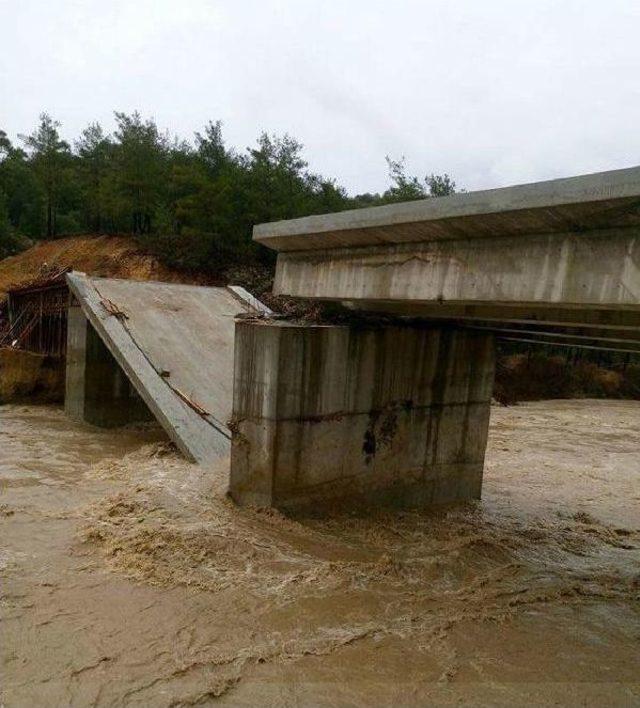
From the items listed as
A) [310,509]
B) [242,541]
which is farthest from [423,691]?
[310,509]

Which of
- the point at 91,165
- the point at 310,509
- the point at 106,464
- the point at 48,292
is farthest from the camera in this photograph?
the point at 91,165

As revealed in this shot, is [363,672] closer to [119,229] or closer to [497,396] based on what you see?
[497,396]

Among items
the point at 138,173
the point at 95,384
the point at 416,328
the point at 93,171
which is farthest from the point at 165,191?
the point at 416,328

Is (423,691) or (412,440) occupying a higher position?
(412,440)

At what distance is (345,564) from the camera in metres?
6.70

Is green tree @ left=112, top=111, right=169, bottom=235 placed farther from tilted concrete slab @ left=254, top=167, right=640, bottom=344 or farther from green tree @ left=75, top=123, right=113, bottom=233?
tilted concrete slab @ left=254, top=167, right=640, bottom=344

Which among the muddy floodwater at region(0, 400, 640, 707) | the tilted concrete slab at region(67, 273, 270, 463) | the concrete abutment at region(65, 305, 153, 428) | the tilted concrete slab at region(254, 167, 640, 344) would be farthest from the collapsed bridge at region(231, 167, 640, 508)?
the concrete abutment at region(65, 305, 153, 428)

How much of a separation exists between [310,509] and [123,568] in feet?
8.77

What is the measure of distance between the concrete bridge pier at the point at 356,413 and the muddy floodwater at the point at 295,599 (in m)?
0.49

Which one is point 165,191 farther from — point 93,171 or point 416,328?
point 416,328

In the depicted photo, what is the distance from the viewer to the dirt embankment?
2819 centimetres

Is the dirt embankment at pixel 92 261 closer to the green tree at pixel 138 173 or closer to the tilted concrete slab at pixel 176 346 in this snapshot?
the green tree at pixel 138 173

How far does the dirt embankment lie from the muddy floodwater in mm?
18892

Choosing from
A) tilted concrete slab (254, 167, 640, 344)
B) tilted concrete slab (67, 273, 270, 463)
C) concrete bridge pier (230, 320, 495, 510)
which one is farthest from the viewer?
tilted concrete slab (67, 273, 270, 463)
